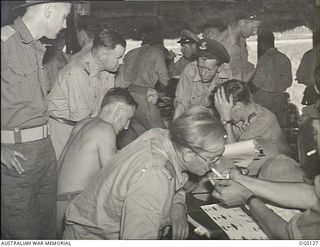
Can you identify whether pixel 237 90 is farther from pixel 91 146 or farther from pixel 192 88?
pixel 91 146

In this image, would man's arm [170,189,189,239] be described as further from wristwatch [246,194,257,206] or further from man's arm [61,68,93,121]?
man's arm [61,68,93,121]

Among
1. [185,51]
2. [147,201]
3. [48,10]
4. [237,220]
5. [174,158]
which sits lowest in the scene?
[237,220]

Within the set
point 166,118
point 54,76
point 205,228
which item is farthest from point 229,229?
point 54,76

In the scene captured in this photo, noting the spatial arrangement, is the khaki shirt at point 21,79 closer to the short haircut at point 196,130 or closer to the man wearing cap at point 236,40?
the short haircut at point 196,130

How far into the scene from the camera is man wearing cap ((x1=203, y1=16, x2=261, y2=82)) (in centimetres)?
166

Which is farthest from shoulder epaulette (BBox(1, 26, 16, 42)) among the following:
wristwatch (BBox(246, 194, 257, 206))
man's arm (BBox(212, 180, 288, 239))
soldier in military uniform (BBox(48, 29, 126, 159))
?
wristwatch (BBox(246, 194, 257, 206))

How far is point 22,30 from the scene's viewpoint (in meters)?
1.62

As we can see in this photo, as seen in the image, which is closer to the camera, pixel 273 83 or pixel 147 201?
pixel 147 201

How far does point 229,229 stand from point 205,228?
0.09m

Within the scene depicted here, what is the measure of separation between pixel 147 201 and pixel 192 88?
46 centimetres

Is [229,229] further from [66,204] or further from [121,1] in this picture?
[121,1]

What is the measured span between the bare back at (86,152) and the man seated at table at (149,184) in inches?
1.5

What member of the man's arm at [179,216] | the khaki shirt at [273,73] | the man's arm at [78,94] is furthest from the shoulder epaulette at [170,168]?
the khaki shirt at [273,73]

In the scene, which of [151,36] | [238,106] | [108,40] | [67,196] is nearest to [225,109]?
[238,106]
